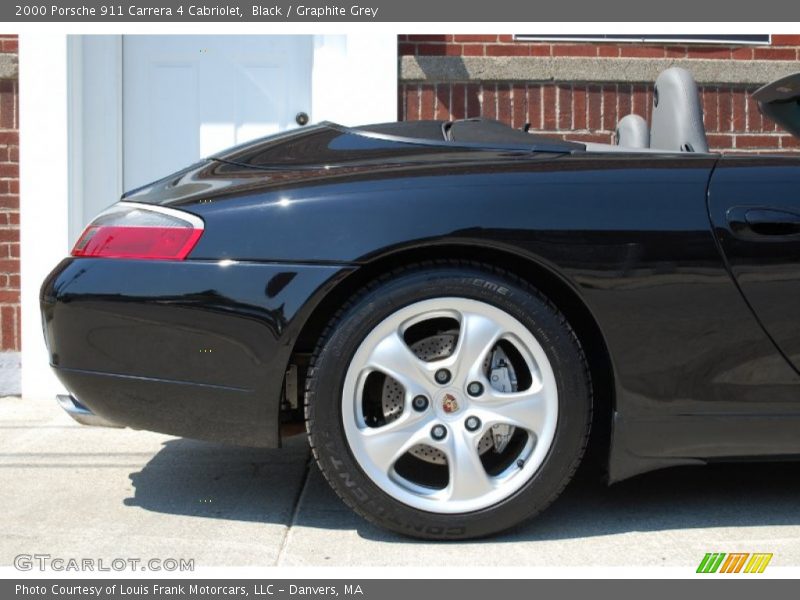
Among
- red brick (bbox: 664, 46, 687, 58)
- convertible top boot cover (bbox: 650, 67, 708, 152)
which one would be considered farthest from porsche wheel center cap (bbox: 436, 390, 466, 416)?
red brick (bbox: 664, 46, 687, 58)

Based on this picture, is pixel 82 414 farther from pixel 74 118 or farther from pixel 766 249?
pixel 74 118

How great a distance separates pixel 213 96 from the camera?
571 cm

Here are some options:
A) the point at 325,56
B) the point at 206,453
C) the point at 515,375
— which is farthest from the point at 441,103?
the point at 515,375

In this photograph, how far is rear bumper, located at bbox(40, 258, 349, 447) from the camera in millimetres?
2779

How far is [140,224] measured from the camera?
291 centimetres

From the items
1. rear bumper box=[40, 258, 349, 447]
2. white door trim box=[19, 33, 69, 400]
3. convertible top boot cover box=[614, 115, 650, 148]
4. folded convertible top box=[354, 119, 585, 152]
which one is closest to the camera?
rear bumper box=[40, 258, 349, 447]

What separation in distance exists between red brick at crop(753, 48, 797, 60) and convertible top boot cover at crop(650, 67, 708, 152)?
2.40 meters

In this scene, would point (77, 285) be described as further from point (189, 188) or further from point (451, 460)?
point (451, 460)

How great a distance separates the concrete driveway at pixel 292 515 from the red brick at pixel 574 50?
2.69 m

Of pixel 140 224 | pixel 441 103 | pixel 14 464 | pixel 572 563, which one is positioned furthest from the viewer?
pixel 441 103

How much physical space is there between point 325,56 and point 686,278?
3.31 meters

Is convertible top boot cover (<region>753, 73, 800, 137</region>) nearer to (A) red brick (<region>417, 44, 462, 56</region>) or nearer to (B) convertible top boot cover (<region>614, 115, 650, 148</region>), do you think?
(B) convertible top boot cover (<region>614, 115, 650, 148</region>)

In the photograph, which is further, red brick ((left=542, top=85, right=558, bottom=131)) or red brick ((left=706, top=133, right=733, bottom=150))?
red brick ((left=706, top=133, right=733, bottom=150))

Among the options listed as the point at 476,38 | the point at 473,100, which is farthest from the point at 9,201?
the point at 476,38
